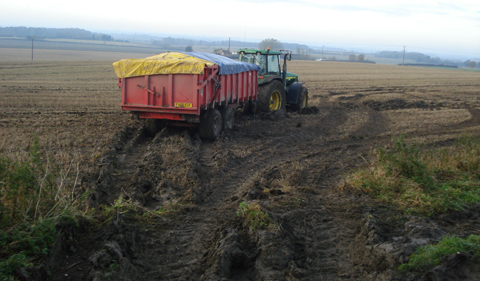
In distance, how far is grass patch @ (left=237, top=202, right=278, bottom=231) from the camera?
5.05 metres

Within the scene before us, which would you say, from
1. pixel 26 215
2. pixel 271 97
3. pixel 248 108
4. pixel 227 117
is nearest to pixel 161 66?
pixel 227 117

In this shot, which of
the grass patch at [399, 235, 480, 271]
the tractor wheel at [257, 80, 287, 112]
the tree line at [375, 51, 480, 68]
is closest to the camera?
the grass patch at [399, 235, 480, 271]

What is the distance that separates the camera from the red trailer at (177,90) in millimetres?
9852

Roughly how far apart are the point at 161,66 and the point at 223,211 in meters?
5.16

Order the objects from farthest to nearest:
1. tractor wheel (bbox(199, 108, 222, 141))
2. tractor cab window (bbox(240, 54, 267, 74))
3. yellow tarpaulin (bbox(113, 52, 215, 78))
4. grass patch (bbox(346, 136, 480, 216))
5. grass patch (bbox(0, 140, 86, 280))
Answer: tractor cab window (bbox(240, 54, 267, 74)), tractor wheel (bbox(199, 108, 222, 141)), yellow tarpaulin (bbox(113, 52, 215, 78)), grass patch (bbox(346, 136, 480, 216)), grass patch (bbox(0, 140, 86, 280))

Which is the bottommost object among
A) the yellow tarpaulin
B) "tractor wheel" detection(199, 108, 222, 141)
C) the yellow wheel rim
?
"tractor wheel" detection(199, 108, 222, 141)

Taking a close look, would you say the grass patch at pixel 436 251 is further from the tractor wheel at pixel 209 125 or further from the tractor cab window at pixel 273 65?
the tractor cab window at pixel 273 65

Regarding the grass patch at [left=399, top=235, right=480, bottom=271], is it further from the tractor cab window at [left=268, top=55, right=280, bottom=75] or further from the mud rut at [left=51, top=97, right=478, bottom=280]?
the tractor cab window at [left=268, top=55, right=280, bottom=75]

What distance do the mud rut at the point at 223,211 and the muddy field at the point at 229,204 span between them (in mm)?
19

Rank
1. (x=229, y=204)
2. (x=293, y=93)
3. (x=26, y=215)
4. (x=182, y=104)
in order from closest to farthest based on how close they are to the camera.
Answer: (x=26, y=215) → (x=229, y=204) → (x=182, y=104) → (x=293, y=93)

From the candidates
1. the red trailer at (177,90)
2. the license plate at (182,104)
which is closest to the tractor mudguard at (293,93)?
the red trailer at (177,90)

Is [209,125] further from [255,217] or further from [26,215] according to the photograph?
[26,215]

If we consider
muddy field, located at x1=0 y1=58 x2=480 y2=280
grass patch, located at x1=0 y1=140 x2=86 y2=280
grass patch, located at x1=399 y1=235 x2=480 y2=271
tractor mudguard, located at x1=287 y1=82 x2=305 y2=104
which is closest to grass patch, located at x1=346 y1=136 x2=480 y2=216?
muddy field, located at x1=0 y1=58 x2=480 y2=280

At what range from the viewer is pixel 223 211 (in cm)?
599
